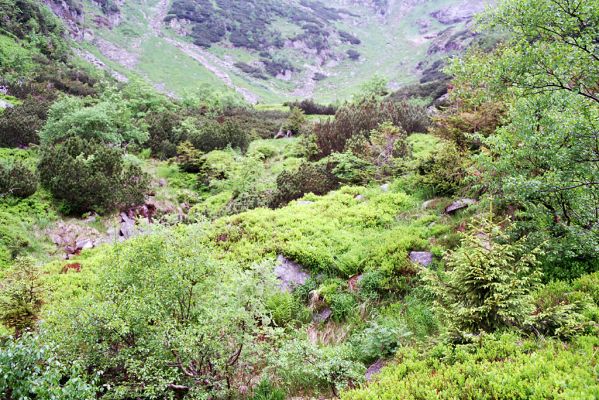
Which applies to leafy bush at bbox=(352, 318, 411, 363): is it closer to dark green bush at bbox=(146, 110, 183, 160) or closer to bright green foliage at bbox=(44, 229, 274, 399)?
bright green foliage at bbox=(44, 229, 274, 399)

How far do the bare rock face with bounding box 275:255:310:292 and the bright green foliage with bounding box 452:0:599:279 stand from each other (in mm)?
4472

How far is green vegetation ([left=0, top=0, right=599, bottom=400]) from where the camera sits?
4246 mm

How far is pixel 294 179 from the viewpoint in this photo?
13156 millimetres

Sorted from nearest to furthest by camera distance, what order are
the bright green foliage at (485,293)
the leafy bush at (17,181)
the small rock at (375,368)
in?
the bright green foliage at (485,293)
the small rock at (375,368)
the leafy bush at (17,181)

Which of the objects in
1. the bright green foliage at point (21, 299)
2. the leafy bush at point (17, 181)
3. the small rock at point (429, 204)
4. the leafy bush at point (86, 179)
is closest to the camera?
the bright green foliage at point (21, 299)

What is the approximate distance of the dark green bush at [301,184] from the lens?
41.7ft

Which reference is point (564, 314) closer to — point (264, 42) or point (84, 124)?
point (84, 124)

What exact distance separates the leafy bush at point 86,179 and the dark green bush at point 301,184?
575 cm

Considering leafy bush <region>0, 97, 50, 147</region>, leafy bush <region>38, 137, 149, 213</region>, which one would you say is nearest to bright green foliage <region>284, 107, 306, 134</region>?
leafy bush <region>38, 137, 149, 213</region>

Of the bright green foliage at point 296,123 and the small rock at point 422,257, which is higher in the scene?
the small rock at point 422,257

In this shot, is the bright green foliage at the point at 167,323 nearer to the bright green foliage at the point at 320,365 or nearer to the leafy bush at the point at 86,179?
A: the bright green foliage at the point at 320,365

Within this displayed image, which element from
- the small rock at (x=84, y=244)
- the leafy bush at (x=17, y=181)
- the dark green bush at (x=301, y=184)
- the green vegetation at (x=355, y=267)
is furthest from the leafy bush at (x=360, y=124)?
the leafy bush at (x=17, y=181)

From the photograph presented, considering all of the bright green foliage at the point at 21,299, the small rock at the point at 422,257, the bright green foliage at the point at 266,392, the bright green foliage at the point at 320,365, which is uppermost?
the small rock at the point at 422,257

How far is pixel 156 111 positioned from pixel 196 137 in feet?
30.3
